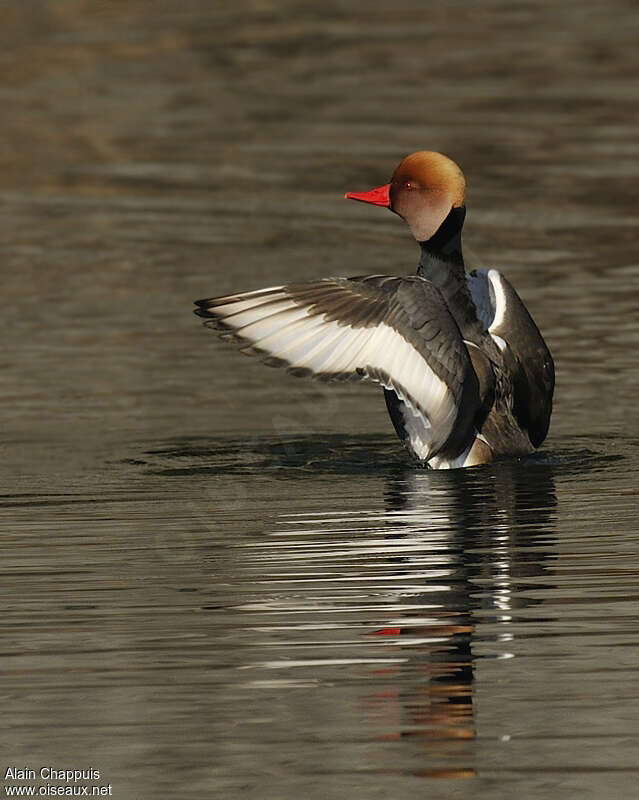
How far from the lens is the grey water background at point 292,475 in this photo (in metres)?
5.48

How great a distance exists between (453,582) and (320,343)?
65.4 inches

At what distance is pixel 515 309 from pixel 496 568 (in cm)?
236

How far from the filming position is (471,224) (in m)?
14.9

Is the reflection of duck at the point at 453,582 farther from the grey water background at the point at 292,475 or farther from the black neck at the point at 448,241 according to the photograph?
the black neck at the point at 448,241

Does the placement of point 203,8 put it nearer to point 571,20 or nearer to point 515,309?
point 571,20

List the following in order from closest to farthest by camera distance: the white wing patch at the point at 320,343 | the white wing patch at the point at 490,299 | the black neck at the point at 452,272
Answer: the white wing patch at the point at 320,343, the black neck at the point at 452,272, the white wing patch at the point at 490,299

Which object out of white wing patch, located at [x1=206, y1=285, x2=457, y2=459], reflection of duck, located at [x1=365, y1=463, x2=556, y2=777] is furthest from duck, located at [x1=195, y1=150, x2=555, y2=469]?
reflection of duck, located at [x1=365, y1=463, x2=556, y2=777]

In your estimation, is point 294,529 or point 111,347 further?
point 111,347

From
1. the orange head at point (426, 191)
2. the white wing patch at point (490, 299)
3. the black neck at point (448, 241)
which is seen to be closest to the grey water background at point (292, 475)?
the white wing patch at point (490, 299)

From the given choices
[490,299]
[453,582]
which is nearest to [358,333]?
[490,299]

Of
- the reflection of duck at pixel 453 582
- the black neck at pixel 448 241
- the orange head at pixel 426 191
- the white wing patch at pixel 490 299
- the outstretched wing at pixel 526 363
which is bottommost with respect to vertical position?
the reflection of duck at pixel 453 582

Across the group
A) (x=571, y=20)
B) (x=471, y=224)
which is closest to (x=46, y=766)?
(x=471, y=224)

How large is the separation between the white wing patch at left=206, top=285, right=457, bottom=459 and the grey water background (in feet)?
1.55

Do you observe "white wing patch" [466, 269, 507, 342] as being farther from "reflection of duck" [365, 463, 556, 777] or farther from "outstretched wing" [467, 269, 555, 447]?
"reflection of duck" [365, 463, 556, 777]
